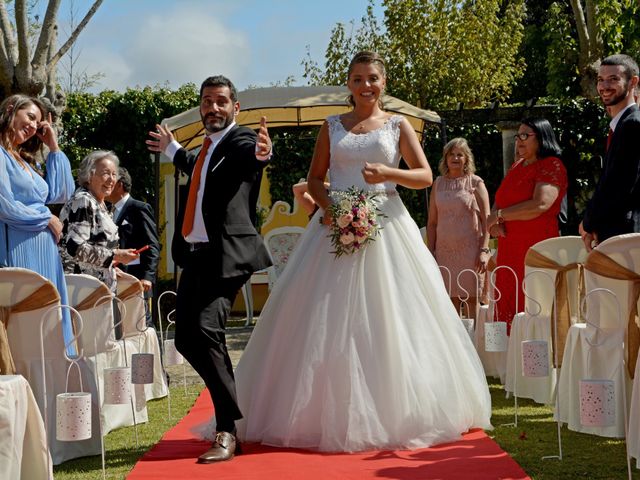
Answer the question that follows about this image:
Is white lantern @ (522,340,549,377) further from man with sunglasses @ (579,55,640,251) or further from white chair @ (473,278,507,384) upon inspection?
white chair @ (473,278,507,384)

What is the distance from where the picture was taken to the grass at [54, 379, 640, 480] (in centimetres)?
469

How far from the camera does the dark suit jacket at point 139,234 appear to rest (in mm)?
8148

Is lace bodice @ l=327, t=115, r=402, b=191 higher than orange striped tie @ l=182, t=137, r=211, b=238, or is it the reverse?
lace bodice @ l=327, t=115, r=402, b=191

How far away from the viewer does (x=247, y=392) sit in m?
5.48

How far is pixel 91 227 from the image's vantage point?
21.3ft

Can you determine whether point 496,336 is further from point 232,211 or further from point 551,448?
point 232,211

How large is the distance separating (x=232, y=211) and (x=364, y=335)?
39.4 inches

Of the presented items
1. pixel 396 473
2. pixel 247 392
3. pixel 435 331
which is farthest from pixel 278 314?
pixel 396 473

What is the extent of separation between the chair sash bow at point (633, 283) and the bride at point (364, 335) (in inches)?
37.3

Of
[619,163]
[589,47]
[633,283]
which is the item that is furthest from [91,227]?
[589,47]

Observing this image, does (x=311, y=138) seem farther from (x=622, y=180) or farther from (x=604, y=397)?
(x=604, y=397)

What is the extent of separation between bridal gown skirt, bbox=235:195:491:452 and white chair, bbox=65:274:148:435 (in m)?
1.02

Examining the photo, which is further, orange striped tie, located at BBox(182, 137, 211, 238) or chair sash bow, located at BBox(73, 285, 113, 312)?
chair sash bow, located at BBox(73, 285, 113, 312)

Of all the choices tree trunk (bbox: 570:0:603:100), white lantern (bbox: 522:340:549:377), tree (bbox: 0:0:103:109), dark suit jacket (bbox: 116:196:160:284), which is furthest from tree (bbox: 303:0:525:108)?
white lantern (bbox: 522:340:549:377)
